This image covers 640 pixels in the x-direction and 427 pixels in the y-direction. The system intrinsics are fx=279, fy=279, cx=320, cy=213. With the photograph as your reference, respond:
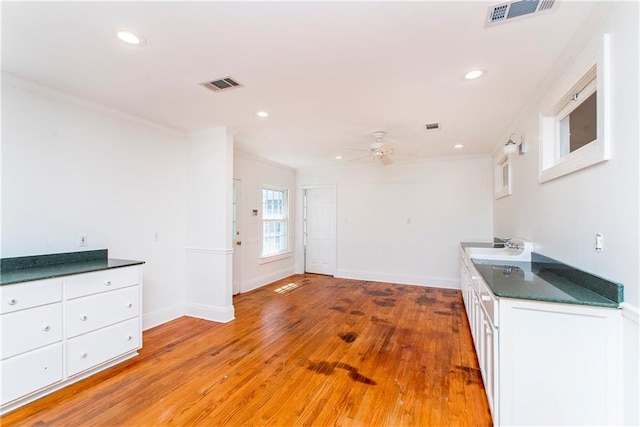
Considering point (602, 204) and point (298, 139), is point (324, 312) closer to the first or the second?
point (298, 139)

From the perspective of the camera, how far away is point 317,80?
240 cm

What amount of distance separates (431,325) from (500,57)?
300cm

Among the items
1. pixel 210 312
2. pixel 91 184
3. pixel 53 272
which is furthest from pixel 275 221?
pixel 53 272

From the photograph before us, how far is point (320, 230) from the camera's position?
667 centimetres

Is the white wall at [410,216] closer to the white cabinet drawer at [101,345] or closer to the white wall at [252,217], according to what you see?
the white wall at [252,217]

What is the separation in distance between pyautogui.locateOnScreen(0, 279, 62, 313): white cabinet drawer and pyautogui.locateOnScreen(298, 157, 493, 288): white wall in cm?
488

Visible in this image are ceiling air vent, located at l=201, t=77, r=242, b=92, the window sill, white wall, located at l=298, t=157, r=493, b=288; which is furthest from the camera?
the window sill

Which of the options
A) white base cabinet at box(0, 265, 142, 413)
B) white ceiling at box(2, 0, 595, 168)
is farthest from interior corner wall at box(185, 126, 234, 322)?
white base cabinet at box(0, 265, 142, 413)

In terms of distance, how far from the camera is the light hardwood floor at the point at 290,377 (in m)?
1.94

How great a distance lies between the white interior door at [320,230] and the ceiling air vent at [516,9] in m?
4.87

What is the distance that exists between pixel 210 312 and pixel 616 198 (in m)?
4.05

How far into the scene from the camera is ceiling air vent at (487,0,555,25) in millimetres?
1548

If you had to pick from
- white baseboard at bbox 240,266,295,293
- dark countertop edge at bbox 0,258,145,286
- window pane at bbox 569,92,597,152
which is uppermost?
window pane at bbox 569,92,597,152

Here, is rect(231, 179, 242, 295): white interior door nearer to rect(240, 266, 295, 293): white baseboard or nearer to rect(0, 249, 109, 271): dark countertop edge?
rect(240, 266, 295, 293): white baseboard
